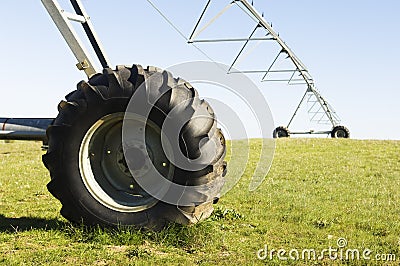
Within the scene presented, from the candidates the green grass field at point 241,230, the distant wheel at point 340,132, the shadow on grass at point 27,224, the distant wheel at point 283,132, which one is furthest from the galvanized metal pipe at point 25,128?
the distant wheel at point 340,132

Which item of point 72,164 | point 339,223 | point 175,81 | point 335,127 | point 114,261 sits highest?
point 335,127

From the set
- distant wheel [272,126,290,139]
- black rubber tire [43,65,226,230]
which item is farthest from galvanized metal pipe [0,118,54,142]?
distant wheel [272,126,290,139]

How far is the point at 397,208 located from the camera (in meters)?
7.69

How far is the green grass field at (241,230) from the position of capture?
4.88m

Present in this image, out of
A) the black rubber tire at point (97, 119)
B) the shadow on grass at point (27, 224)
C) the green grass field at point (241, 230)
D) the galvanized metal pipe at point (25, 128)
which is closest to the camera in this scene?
the green grass field at point (241, 230)

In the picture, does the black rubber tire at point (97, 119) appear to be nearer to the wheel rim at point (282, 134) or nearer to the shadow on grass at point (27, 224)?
the shadow on grass at point (27, 224)

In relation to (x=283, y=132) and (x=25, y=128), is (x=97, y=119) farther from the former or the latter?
(x=283, y=132)

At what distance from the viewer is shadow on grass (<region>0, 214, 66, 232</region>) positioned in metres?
5.95

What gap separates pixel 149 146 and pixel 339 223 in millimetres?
2719

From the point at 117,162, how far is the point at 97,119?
57 centimetres

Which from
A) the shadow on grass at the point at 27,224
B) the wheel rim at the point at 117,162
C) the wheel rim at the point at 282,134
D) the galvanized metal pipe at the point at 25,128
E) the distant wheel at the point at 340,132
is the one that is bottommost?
the shadow on grass at the point at 27,224

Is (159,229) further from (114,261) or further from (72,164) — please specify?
(72,164)

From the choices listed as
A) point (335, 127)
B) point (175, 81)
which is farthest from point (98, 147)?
point (335, 127)

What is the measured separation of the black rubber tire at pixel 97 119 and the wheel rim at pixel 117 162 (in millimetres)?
73
